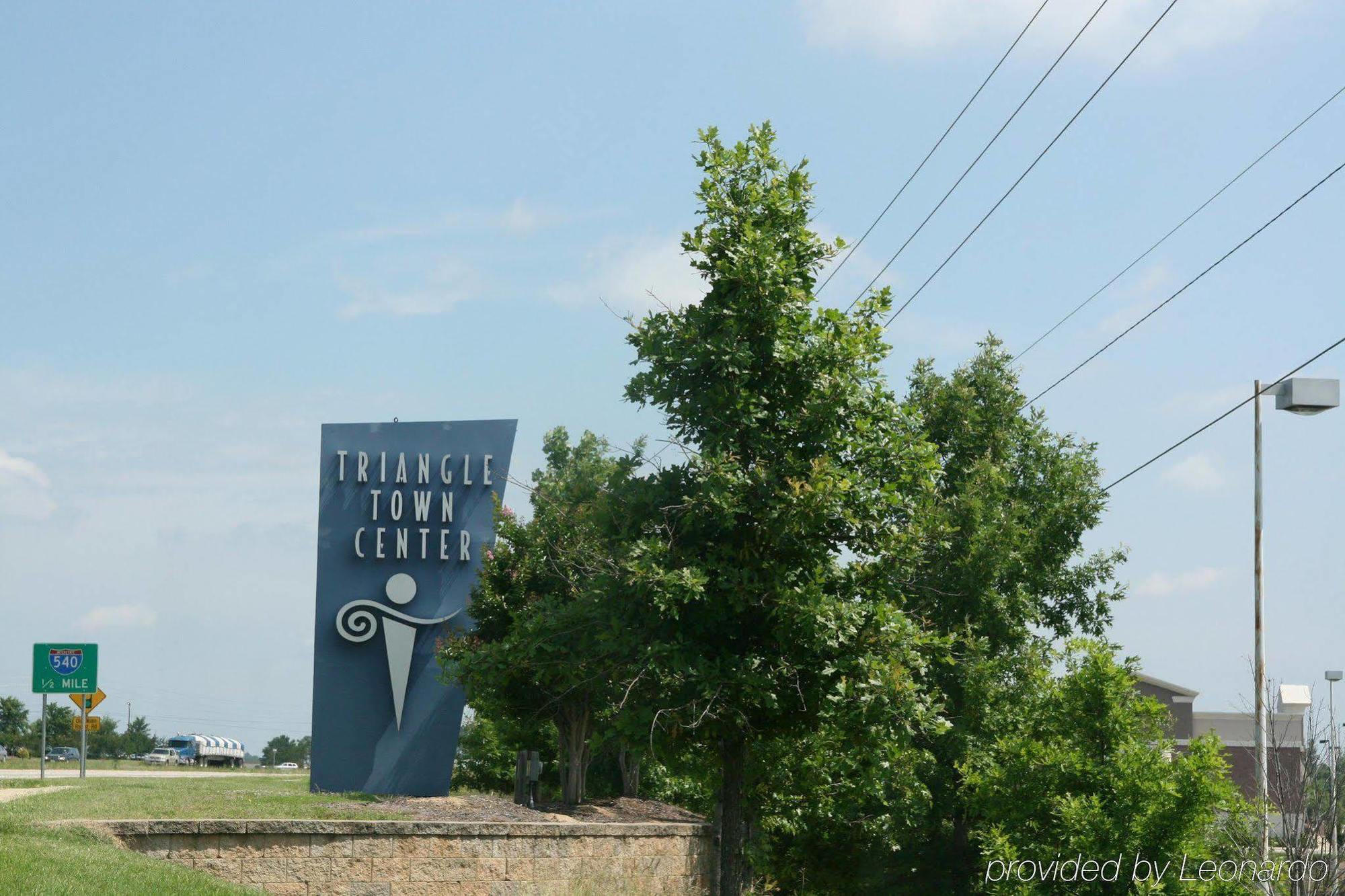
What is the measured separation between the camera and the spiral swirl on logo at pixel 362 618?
79.2ft

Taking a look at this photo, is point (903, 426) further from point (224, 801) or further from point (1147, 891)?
point (224, 801)

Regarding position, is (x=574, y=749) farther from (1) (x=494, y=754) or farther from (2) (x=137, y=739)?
(2) (x=137, y=739)

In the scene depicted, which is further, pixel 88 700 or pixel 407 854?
pixel 88 700

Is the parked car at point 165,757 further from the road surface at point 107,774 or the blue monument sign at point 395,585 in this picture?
the blue monument sign at point 395,585

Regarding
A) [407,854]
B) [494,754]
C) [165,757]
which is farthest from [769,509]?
[165,757]

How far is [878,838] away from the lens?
26172 mm

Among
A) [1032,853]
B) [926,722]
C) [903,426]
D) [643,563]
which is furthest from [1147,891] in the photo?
[643,563]

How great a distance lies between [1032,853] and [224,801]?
34.8 ft

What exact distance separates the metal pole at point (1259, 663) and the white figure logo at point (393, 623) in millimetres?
13633

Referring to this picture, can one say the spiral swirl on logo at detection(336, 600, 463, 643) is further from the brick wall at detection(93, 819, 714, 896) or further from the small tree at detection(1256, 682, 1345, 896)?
the small tree at detection(1256, 682, 1345, 896)

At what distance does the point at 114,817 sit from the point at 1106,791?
11.7 m

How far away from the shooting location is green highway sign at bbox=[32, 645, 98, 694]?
32938 millimetres

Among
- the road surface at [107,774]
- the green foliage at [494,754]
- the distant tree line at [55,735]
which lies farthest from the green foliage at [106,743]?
the green foliage at [494,754]

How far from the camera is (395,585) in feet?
79.4
